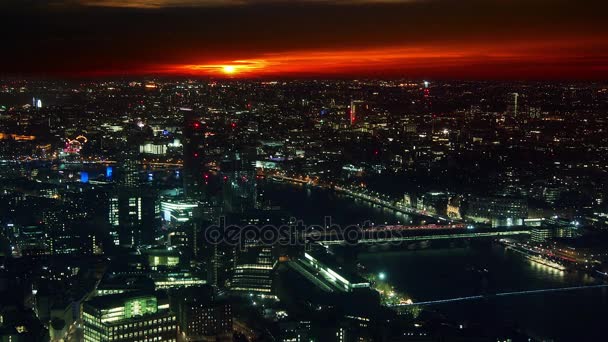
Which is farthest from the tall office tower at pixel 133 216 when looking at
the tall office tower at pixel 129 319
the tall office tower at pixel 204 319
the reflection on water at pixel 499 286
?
the tall office tower at pixel 129 319

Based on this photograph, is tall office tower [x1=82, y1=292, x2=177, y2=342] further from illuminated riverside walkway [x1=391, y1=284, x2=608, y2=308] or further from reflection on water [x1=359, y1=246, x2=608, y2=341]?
reflection on water [x1=359, y1=246, x2=608, y2=341]

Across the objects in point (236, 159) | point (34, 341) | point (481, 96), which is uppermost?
point (481, 96)

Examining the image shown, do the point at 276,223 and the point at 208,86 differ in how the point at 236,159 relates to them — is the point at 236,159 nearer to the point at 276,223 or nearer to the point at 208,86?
the point at 276,223

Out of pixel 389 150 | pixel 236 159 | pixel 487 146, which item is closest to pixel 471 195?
pixel 487 146

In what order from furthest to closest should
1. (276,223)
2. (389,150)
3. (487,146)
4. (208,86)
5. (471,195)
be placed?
(389,150)
(487,146)
(471,195)
(276,223)
(208,86)

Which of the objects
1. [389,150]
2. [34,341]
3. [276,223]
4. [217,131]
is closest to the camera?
[34,341]
